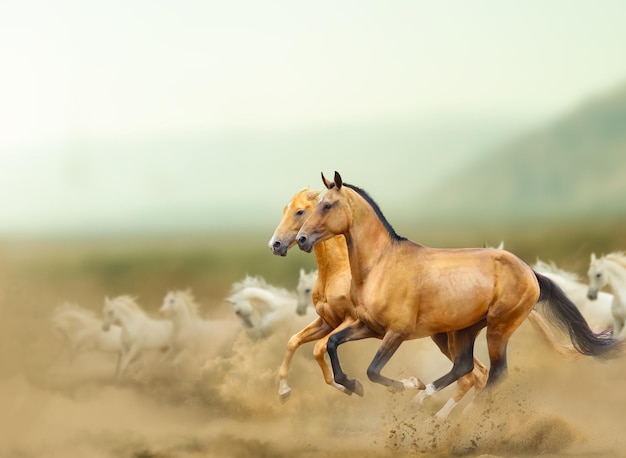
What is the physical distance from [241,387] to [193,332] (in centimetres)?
52

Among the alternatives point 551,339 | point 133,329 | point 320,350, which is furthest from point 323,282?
point 133,329

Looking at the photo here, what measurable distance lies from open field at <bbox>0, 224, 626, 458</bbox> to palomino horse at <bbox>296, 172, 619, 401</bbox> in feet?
2.53

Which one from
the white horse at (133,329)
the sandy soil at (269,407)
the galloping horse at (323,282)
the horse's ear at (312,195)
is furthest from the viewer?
the white horse at (133,329)

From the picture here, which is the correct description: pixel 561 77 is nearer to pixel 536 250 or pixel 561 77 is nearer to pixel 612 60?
pixel 612 60

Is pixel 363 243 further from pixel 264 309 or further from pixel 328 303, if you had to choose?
pixel 264 309

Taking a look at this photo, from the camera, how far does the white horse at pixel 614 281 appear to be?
6.43 m

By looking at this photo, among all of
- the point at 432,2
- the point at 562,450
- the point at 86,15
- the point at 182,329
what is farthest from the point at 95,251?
the point at 562,450

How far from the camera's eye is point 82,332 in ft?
23.1

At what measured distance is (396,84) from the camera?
6973mm

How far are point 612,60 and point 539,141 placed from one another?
0.76 meters

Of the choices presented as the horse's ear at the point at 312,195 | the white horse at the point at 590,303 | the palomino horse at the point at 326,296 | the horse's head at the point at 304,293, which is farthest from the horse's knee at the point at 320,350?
the white horse at the point at 590,303

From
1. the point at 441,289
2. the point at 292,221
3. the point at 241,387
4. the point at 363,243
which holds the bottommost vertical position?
the point at 241,387

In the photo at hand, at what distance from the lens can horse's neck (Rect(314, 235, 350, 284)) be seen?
19.2 ft

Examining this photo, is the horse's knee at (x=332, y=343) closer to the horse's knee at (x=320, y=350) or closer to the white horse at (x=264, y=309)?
the horse's knee at (x=320, y=350)
